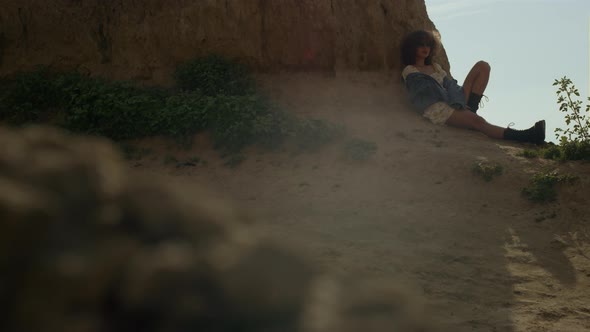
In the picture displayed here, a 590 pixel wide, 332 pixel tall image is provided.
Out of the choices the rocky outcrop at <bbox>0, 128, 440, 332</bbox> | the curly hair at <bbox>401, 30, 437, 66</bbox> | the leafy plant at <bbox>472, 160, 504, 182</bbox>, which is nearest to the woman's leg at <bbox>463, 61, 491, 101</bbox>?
the curly hair at <bbox>401, 30, 437, 66</bbox>

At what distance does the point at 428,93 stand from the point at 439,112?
0.32m

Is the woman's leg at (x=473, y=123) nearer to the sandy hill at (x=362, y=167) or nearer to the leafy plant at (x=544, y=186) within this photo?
the sandy hill at (x=362, y=167)

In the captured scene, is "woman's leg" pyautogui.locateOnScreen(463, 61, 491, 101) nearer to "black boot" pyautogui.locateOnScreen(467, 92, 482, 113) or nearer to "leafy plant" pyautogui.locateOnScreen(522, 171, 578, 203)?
"black boot" pyautogui.locateOnScreen(467, 92, 482, 113)

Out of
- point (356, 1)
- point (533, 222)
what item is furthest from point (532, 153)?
point (356, 1)

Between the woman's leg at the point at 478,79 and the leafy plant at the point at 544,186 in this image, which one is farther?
the woman's leg at the point at 478,79

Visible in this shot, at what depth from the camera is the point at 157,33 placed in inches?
332

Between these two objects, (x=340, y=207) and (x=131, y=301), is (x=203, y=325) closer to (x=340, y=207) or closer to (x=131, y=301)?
(x=131, y=301)

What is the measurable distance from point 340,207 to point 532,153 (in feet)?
8.87

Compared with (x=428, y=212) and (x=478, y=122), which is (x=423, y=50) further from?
(x=428, y=212)

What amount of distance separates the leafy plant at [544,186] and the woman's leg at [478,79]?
2.84 meters

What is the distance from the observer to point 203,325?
2.40 ft

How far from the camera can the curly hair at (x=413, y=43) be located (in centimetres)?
890

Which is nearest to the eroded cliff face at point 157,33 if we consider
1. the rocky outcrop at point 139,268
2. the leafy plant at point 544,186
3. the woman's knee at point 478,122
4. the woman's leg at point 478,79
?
the woman's leg at point 478,79

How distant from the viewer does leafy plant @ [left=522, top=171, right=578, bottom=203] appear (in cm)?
611
